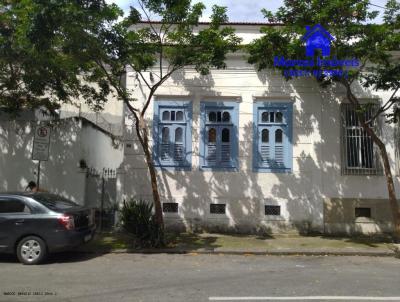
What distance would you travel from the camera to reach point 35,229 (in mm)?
8703

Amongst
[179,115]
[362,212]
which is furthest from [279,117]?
[362,212]

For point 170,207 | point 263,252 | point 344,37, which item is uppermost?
point 344,37

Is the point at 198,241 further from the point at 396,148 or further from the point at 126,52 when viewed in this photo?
the point at 396,148

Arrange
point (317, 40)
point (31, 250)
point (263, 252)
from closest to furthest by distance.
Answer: point (31, 250), point (263, 252), point (317, 40)

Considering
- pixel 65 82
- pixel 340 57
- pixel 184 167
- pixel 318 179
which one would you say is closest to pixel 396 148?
pixel 318 179

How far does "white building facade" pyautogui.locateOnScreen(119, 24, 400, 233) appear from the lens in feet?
42.6

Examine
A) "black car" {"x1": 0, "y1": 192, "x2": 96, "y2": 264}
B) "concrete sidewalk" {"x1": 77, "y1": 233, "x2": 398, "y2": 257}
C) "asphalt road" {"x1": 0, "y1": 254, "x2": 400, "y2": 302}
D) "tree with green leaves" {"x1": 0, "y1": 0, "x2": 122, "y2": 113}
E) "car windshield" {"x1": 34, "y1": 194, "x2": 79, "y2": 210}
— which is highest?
"tree with green leaves" {"x1": 0, "y1": 0, "x2": 122, "y2": 113}

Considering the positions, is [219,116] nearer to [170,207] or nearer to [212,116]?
[212,116]

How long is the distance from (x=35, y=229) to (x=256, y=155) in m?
6.94

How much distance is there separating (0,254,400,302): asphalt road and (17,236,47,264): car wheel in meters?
0.20

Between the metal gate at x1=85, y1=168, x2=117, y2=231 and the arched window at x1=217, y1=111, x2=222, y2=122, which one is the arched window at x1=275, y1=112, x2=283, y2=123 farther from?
the metal gate at x1=85, y1=168, x2=117, y2=231

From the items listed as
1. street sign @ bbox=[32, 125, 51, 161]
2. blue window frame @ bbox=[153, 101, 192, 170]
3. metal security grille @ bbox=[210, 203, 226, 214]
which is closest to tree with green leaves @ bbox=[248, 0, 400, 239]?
blue window frame @ bbox=[153, 101, 192, 170]

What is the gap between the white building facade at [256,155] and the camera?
12992 millimetres

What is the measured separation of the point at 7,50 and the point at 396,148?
37.4 feet
